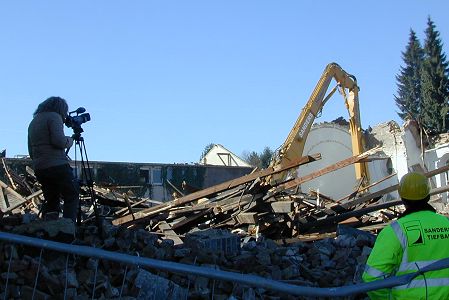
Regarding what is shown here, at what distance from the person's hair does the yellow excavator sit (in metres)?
9.51

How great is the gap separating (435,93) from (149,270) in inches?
1775

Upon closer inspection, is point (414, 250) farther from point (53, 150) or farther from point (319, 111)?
point (319, 111)

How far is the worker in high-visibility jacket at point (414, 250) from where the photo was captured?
10.00 ft

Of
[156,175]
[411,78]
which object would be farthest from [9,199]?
[411,78]

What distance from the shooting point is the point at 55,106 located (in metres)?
6.77

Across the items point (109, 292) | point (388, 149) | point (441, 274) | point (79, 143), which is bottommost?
point (109, 292)

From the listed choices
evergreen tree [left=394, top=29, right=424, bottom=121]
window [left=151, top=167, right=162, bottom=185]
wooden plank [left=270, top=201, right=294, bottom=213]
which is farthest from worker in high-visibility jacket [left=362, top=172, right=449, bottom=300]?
evergreen tree [left=394, top=29, right=424, bottom=121]

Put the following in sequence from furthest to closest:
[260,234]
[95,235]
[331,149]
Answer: [331,149] < [260,234] < [95,235]

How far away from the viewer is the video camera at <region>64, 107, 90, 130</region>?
6.72 m

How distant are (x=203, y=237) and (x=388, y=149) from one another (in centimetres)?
2298

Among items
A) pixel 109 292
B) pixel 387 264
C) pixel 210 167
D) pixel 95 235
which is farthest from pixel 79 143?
pixel 210 167

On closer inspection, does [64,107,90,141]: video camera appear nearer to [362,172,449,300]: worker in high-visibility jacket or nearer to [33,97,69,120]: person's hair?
[33,97,69,120]: person's hair

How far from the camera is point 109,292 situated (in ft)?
18.4

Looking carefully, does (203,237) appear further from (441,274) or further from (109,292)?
(441,274)
